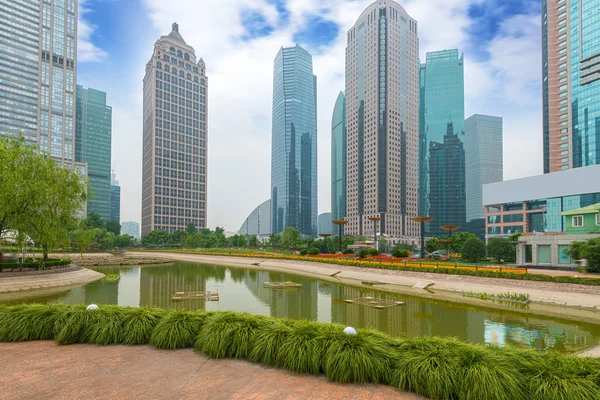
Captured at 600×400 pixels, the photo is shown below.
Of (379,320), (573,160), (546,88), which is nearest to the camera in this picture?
(379,320)

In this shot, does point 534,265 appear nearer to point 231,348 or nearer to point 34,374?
point 231,348

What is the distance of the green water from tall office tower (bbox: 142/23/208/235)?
4073 inches

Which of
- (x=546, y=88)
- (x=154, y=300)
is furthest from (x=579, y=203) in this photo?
(x=154, y=300)

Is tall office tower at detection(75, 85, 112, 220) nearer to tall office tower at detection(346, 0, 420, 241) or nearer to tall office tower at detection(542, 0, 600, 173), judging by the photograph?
tall office tower at detection(346, 0, 420, 241)

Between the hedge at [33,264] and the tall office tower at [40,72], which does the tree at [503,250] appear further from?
the tall office tower at [40,72]

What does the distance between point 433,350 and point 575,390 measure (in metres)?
2.09

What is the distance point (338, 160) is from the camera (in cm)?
17050

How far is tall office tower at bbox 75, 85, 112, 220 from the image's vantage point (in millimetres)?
151250

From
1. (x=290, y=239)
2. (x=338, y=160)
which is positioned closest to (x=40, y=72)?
(x=290, y=239)

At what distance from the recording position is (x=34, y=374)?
258 inches

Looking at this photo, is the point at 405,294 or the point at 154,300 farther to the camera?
the point at 405,294

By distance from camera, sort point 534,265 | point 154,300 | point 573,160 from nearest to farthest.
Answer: point 154,300, point 534,265, point 573,160

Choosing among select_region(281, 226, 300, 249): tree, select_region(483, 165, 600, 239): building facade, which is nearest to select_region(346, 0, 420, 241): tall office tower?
select_region(281, 226, 300, 249): tree

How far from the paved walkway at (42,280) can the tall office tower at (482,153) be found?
15978 cm
